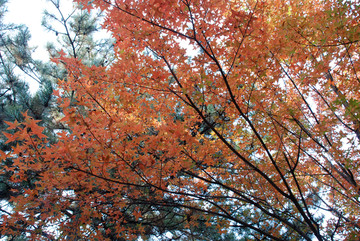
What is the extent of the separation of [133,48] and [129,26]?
221mm

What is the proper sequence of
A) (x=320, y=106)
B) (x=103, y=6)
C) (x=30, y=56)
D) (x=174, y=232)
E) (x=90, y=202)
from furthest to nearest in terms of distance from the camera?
(x=30, y=56), (x=174, y=232), (x=320, y=106), (x=90, y=202), (x=103, y=6)

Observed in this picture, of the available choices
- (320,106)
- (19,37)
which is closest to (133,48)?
(320,106)

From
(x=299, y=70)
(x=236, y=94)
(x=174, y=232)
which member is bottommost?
(x=174, y=232)

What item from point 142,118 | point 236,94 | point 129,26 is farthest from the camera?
point 142,118

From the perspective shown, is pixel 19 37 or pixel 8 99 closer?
pixel 8 99

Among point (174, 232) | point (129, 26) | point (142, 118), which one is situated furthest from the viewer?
point (174, 232)

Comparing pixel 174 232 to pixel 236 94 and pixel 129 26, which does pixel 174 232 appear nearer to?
pixel 236 94

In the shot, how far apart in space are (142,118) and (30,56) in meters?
5.92

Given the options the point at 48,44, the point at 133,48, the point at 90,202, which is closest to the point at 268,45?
the point at 133,48

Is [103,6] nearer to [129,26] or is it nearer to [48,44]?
[129,26]

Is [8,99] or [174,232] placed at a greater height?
[8,99]

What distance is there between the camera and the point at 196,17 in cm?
169

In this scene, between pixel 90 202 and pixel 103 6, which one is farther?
pixel 90 202

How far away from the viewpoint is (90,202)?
6.36 feet
